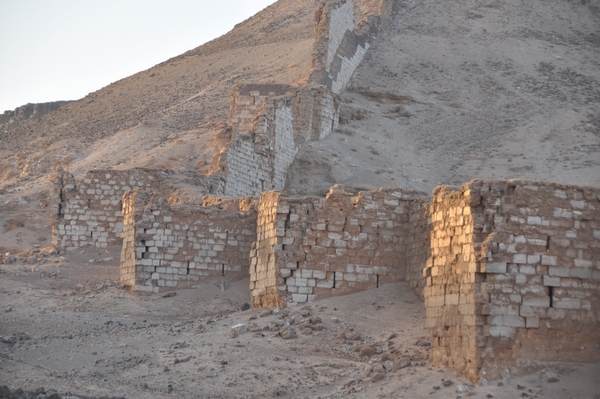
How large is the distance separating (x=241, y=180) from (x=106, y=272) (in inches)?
189

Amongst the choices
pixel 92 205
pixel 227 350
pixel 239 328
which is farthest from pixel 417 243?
pixel 92 205

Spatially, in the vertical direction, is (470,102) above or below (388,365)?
above

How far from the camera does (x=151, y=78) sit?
5075 cm

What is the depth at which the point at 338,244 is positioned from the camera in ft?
53.2

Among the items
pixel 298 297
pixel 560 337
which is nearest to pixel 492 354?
pixel 560 337

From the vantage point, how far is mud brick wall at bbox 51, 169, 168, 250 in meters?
22.3

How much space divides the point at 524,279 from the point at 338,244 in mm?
4661

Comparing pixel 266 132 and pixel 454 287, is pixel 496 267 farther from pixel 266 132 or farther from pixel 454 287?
pixel 266 132

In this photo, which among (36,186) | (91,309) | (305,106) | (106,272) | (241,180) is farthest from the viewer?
(36,186)

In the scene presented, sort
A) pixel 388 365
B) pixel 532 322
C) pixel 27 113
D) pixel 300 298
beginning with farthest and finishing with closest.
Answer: pixel 27 113
pixel 300 298
pixel 388 365
pixel 532 322

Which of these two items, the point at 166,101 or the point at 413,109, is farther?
the point at 166,101

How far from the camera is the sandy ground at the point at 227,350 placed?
40.5ft

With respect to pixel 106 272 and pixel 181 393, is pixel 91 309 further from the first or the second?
pixel 181 393

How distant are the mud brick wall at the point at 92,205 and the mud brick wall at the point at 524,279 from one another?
447 inches
